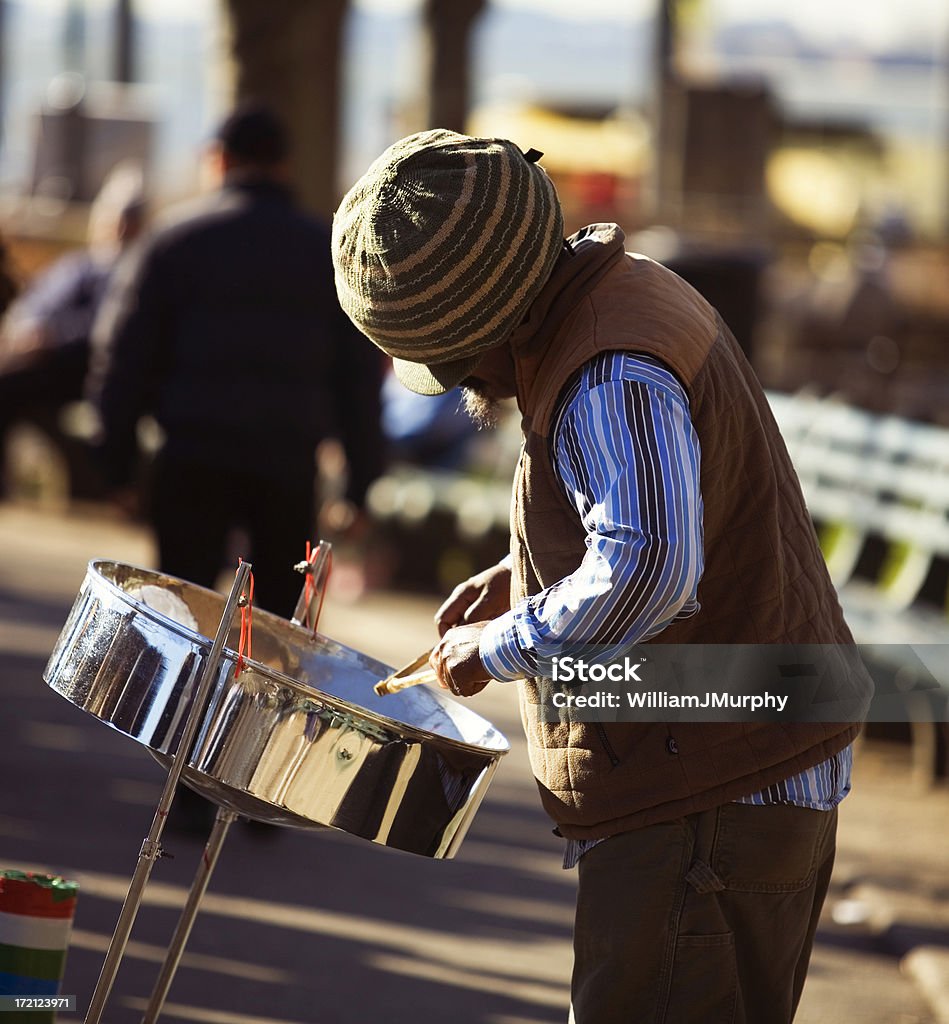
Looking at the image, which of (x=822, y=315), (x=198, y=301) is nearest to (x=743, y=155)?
(x=822, y=315)

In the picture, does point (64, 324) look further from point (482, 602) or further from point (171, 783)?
point (171, 783)

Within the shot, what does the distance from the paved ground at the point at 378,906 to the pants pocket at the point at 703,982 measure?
173 centimetres

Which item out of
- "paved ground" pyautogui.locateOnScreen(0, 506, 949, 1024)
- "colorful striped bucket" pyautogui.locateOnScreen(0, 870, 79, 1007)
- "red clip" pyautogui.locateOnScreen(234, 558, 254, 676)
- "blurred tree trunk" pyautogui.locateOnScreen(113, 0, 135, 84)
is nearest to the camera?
"red clip" pyautogui.locateOnScreen(234, 558, 254, 676)

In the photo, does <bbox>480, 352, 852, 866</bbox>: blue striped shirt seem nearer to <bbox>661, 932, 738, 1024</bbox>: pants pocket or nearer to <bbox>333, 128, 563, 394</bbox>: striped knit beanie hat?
<bbox>333, 128, 563, 394</bbox>: striped knit beanie hat

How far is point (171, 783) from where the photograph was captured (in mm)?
2404

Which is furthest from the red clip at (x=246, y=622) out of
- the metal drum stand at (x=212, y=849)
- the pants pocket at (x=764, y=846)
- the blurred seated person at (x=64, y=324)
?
the blurred seated person at (x=64, y=324)

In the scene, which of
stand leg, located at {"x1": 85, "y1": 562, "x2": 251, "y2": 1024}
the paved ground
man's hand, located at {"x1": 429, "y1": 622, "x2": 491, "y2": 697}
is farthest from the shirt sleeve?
the paved ground

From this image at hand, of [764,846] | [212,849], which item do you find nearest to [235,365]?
[212,849]

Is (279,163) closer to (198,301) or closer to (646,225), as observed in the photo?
(198,301)

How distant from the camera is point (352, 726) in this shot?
242 centimetres

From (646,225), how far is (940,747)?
1290cm

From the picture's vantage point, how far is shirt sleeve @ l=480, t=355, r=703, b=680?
2094mm

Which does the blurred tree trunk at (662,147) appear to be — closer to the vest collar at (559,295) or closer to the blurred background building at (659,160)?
the blurred background building at (659,160)

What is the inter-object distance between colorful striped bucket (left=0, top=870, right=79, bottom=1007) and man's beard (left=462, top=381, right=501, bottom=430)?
0.99 m
